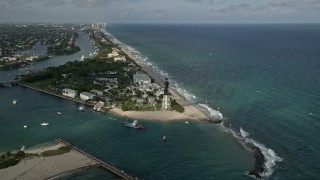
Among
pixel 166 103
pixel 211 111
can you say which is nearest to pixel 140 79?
pixel 166 103

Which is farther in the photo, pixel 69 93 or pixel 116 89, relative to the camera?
pixel 116 89

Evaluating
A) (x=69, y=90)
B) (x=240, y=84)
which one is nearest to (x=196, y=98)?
(x=240, y=84)

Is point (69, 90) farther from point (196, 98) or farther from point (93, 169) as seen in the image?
point (93, 169)

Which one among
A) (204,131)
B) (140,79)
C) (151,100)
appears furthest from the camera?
(140,79)

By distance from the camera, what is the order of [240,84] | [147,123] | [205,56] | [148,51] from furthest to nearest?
[148,51], [205,56], [240,84], [147,123]

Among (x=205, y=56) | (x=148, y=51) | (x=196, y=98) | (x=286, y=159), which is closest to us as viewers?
(x=286, y=159)

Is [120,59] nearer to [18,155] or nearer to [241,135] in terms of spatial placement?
[241,135]

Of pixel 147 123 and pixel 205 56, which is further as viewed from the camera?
pixel 205 56
